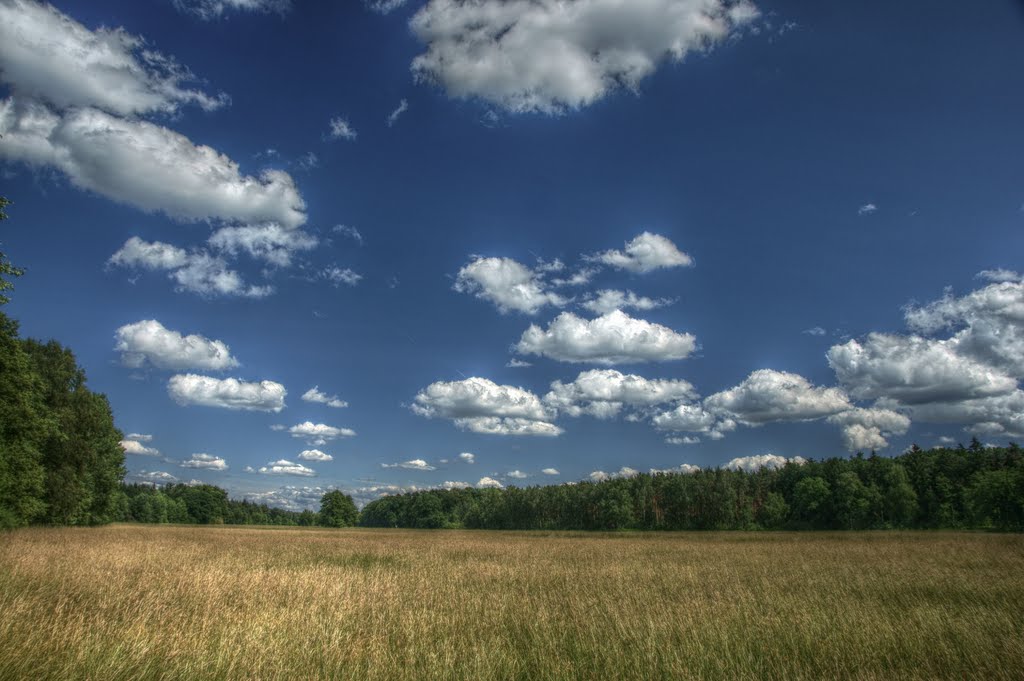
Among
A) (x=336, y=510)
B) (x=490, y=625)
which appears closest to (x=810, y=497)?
(x=336, y=510)

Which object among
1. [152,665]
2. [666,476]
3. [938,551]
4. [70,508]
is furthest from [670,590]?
[666,476]

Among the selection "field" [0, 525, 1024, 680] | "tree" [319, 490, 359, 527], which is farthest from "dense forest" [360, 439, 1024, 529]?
"field" [0, 525, 1024, 680]

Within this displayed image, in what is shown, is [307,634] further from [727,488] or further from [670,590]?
[727,488]

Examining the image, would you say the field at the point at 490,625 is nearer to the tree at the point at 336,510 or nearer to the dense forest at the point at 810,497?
the dense forest at the point at 810,497

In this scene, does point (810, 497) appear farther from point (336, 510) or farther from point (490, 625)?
point (490, 625)

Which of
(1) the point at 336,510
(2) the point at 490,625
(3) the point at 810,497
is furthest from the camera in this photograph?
(1) the point at 336,510

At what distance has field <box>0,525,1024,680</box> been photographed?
711cm

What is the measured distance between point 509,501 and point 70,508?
333 feet

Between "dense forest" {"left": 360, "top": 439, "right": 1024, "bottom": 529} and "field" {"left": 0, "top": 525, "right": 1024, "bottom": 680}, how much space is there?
68.1m

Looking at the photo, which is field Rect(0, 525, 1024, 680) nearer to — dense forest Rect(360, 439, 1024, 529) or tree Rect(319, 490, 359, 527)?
dense forest Rect(360, 439, 1024, 529)

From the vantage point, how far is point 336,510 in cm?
11450

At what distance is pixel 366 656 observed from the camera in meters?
7.89

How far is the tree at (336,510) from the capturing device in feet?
374

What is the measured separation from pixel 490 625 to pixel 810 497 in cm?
9880
